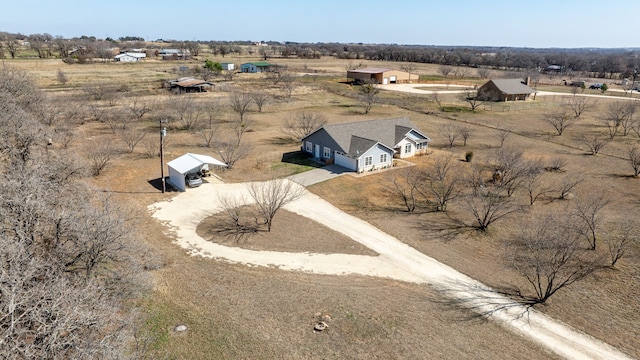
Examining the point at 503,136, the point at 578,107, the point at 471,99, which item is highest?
the point at 471,99

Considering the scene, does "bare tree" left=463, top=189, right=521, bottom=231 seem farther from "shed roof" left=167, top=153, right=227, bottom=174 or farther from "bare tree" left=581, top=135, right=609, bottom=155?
"bare tree" left=581, top=135, right=609, bottom=155

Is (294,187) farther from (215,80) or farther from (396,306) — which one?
(215,80)

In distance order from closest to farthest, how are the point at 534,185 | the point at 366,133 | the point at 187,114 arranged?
1. the point at 534,185
2. the point at 366,133
3. the point at 187,114

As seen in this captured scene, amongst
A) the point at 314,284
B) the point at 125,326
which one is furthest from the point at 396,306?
the point at 125,326

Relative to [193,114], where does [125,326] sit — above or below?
below

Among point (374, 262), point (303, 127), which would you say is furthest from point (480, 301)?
point (303, 127)

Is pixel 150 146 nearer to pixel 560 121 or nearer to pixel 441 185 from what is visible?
pixel 441 185
